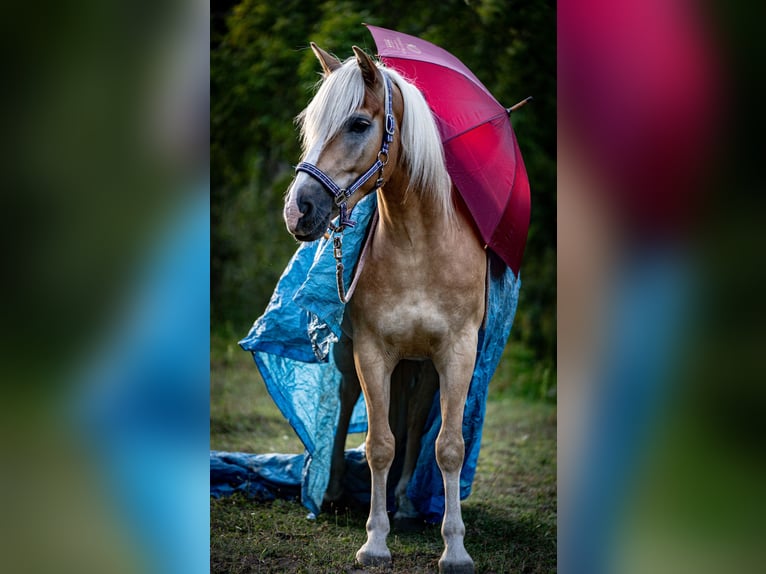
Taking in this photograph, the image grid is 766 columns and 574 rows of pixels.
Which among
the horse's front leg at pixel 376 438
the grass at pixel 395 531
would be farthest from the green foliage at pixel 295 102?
the horse's front leg at pixel 376 438

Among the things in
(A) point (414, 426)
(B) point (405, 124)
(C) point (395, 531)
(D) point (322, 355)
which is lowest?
(C) point (395, 531)

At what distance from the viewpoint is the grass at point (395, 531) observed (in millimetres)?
3154

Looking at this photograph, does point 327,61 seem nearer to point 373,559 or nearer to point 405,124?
point 405,124

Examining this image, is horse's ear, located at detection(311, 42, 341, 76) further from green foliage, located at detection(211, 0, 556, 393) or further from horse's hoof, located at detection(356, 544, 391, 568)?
horse's hoof, located at detection(356, 544, 391, 568)

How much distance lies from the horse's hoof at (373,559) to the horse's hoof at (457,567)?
0.69 feet

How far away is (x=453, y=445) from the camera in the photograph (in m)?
2.98

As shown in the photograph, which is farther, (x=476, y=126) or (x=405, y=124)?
(x=476, y=126)

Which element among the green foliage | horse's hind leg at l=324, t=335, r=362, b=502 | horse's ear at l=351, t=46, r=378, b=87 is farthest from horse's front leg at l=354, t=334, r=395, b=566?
the green foliage

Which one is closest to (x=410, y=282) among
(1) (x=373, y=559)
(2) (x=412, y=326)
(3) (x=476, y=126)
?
(2) (x=412, y=326)

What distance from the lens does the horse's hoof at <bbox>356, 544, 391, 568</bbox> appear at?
300 centimetres

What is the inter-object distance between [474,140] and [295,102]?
7.98 feet
